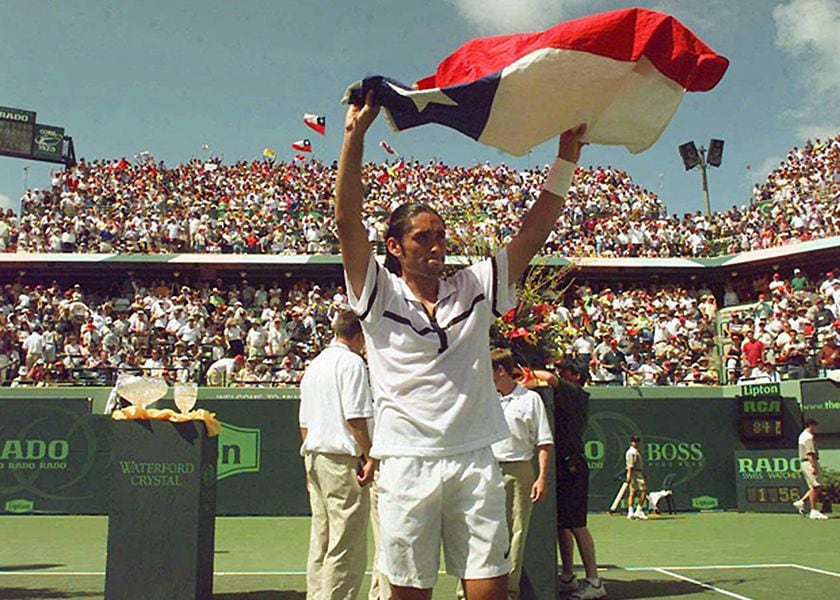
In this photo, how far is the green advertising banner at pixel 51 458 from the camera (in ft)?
49.4

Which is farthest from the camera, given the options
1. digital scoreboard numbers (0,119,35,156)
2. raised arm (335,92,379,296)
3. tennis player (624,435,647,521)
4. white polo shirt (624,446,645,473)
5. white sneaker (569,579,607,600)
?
digital scoreboard numbers (0,119,35,156)

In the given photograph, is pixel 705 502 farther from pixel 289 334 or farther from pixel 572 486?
pixel 289 334

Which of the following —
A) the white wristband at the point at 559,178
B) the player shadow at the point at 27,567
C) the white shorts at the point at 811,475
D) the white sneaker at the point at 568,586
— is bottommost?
the player shadow at the point at 27,567

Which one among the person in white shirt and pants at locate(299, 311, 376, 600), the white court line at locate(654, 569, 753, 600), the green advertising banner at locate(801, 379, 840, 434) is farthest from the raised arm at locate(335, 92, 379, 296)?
the green advertising banner at locate(801, 379, 840, 434)

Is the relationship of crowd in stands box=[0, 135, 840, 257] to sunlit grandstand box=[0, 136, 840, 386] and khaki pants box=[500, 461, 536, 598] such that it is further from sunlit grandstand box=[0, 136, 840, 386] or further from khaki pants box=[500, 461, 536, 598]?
khaki pants box=[500, 461, 536, 598]

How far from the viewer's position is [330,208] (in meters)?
30.2

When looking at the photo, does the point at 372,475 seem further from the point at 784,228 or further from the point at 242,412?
the point at 784,228

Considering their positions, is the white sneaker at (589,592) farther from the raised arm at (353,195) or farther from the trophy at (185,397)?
the raised arm at (353,195)

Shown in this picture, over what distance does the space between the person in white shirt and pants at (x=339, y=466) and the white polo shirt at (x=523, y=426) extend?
1.19 m

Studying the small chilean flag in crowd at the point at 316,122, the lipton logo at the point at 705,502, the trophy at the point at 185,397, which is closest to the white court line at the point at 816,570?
the trophy at the point at 185,397

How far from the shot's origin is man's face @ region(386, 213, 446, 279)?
317cm

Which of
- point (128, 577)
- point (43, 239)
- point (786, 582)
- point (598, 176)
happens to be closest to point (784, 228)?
point (598, 176)

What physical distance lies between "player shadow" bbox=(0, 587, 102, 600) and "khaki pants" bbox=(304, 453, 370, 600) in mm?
2631

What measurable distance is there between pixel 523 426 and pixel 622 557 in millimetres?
4430
